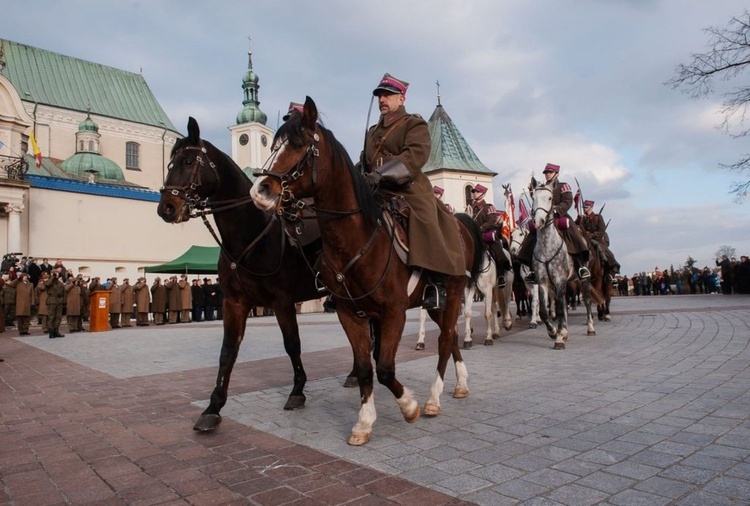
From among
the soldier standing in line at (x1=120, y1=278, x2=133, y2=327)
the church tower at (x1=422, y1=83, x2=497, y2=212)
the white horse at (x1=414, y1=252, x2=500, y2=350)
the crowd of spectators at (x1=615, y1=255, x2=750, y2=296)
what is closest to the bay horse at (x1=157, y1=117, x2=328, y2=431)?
the white horse at (x1=414, y1=252, x2=500, y2=350)

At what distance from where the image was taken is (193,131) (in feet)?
17.0

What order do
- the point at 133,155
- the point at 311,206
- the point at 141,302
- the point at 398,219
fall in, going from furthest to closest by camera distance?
1. the point at 133,155
2. the point at 141,302
3. the point at 398,219
4. the point at 311,206

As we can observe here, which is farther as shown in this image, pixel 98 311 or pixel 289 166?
pixel 98 311

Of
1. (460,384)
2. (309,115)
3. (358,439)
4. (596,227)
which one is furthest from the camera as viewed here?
(596,227)

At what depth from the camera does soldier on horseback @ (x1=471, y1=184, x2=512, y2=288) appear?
1131cm

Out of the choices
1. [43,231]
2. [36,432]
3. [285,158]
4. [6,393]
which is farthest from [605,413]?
[43,231]

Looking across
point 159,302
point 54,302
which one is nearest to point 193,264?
point 159,302

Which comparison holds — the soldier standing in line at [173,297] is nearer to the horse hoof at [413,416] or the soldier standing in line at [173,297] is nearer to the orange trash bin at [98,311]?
the orange trash bin at [98,311]

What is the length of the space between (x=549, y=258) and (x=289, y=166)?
7549 mm

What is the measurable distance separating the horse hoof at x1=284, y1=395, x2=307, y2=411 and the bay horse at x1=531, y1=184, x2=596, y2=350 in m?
5.60

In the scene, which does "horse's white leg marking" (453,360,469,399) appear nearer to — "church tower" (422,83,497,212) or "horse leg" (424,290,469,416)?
"horse leg" (424,290,469,416)

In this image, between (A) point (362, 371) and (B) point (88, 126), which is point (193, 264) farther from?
(B) point (88, 126)

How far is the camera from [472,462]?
3662mm

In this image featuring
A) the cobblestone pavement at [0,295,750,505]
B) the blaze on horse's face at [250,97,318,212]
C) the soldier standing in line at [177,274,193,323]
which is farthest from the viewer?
the soldier standing in line at [177,274,193,323]
